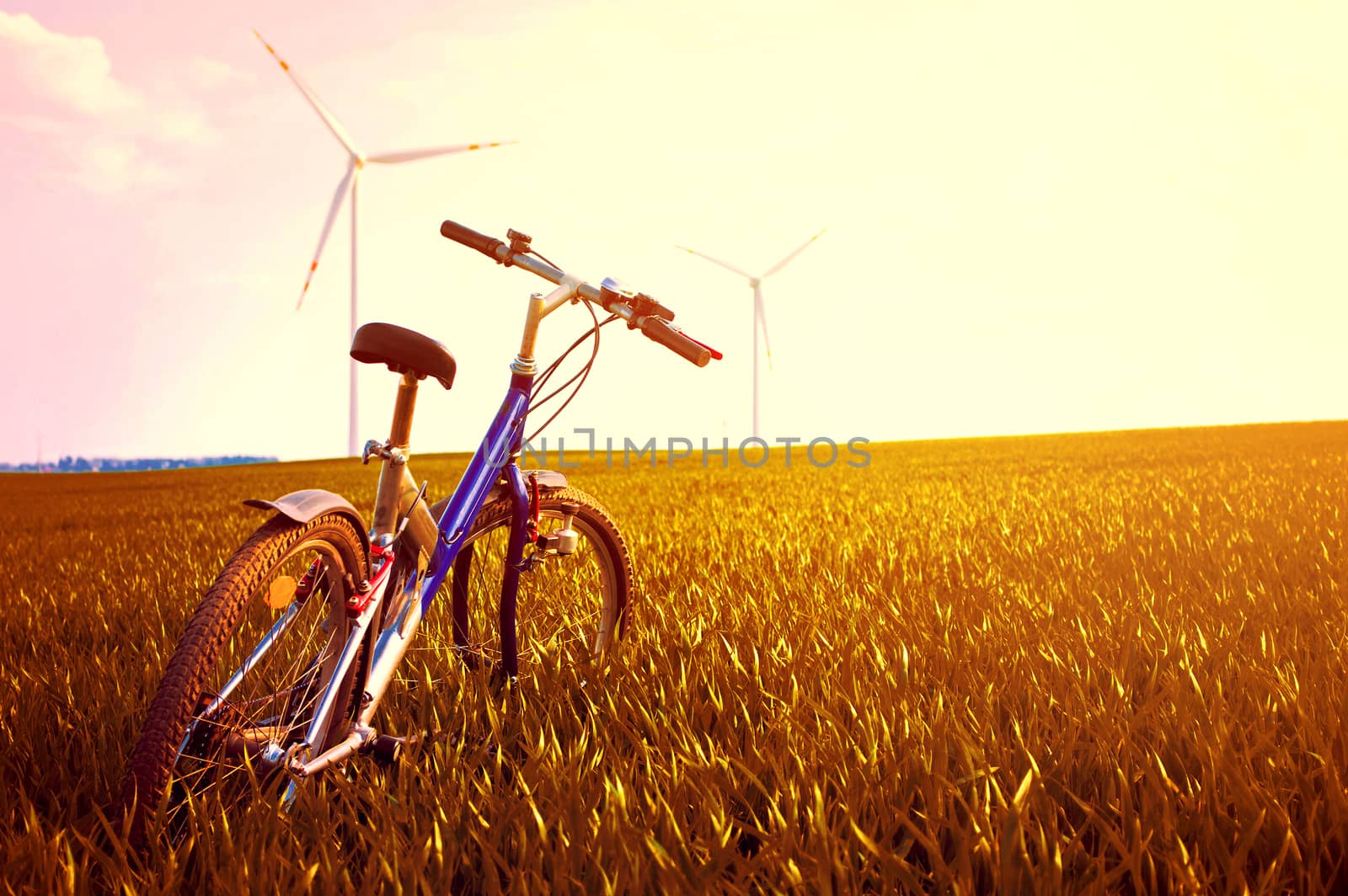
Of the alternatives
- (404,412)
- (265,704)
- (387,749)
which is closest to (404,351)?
(404,412)

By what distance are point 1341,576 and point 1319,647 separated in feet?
7.12

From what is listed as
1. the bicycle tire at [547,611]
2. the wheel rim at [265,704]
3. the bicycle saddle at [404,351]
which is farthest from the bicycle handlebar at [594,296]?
the wheel rim at [265,704]

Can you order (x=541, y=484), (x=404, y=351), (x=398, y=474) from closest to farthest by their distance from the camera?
(x=404, y=351)
(x=398, y=474)
(x=541, y=484)

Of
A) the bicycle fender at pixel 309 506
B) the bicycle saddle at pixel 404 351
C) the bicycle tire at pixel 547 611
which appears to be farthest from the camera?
the bicycle tire at pixel 547 611

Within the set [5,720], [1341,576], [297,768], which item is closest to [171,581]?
[5,720]

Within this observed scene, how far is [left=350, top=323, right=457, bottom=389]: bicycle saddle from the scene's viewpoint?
8.22ft

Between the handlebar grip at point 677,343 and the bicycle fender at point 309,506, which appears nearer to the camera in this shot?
the bicycle fender at point 309,506

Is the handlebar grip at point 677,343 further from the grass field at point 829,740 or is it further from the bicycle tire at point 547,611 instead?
the grass field at point 829,740

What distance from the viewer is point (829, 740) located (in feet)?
9.18

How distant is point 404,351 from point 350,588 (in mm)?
738

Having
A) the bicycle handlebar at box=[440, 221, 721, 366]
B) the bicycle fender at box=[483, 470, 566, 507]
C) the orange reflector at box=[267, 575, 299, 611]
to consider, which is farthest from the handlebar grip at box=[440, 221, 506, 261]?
the orange reflector at box=[267, 575, 299, 611]

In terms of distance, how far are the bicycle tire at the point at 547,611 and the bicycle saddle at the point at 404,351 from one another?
0.76 meters

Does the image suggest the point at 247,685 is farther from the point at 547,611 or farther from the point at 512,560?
the point at 547,611

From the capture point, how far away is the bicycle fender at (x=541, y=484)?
329 cm
